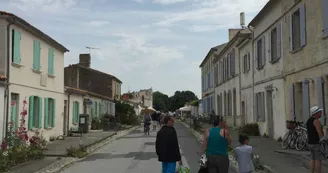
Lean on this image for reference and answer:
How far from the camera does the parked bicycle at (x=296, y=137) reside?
46.8ft

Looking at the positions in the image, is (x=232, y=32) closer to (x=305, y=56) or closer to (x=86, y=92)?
(x=86, y=92)

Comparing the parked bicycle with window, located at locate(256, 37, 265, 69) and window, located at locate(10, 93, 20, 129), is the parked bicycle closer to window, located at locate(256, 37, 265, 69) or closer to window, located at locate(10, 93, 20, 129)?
window, located at locate(256, 37, 265, 69)

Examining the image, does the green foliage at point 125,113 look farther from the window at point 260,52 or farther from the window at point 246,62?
the window at point 260,52

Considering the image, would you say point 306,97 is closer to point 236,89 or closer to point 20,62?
point 20,62

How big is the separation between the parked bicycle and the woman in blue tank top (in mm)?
7791

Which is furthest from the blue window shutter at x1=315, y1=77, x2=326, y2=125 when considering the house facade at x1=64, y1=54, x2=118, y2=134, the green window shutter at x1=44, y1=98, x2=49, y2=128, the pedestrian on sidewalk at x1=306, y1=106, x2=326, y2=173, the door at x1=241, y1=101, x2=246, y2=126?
the house facade at x1=64, y1=54, x2=118, y2=134

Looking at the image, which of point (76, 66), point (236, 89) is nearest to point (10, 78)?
point (236, 89)

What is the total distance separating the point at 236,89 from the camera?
30.1 m

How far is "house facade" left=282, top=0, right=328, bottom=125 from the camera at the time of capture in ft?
43.3

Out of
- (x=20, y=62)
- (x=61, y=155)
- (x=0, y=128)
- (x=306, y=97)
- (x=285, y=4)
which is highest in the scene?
(x=285, y=4)

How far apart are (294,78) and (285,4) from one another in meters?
3.34

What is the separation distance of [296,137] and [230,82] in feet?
61.7

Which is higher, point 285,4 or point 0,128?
point 285,4

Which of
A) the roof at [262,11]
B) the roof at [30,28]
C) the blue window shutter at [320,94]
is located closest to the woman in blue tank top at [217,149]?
the blue window shutter at [320,94]
